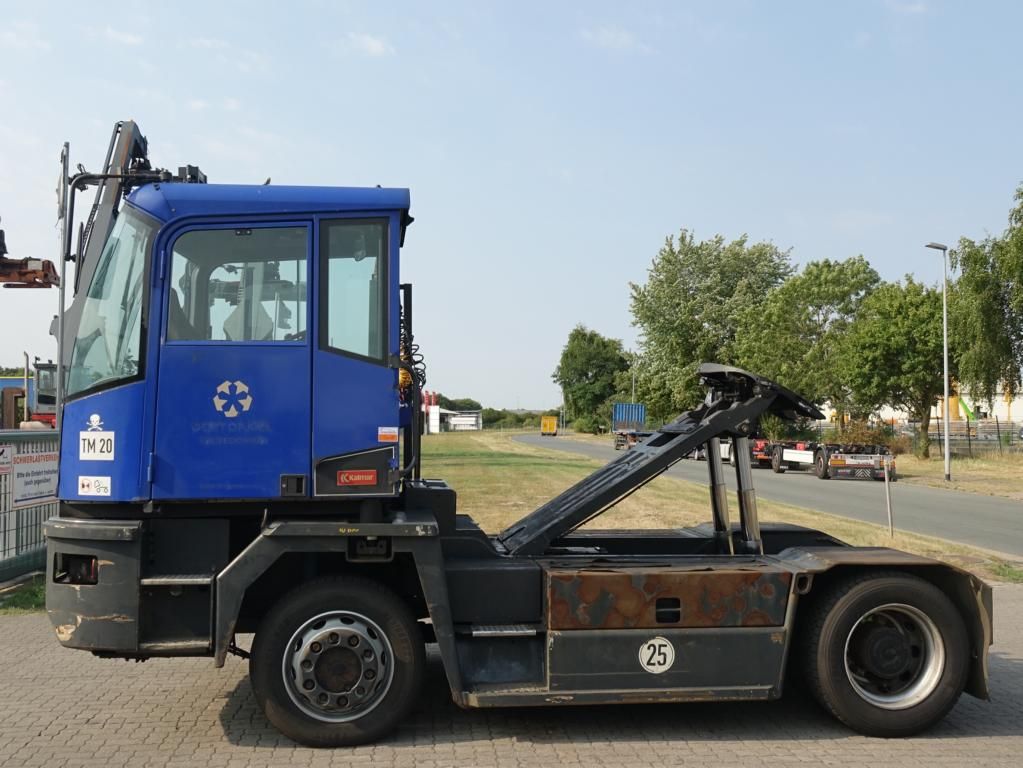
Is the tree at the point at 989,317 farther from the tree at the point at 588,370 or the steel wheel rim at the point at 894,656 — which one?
the tree at the point at 588,370

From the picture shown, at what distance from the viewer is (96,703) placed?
20.4ft

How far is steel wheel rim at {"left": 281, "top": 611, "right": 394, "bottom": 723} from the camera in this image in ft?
17.6

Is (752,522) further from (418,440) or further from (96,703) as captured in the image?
(96,703)

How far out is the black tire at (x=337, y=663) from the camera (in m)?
5.34

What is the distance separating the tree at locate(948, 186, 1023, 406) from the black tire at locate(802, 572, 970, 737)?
33.7m

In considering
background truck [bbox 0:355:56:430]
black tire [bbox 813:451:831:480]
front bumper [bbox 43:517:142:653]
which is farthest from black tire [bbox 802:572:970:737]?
black tire [bbox 813:451:831:480]

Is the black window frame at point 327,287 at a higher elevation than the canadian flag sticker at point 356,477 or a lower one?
higher

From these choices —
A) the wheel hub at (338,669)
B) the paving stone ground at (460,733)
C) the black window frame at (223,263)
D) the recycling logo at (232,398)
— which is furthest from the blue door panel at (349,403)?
the paving stone ground at (460,733)

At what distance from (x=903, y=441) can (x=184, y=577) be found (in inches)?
1878

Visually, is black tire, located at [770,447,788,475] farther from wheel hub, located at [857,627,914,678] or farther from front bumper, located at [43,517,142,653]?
front bumper, located at [43,517,142,653]

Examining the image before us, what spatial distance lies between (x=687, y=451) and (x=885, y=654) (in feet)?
5.40

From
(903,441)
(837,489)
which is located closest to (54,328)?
(837,489)

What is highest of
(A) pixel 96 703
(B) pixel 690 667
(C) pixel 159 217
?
(C) pixel 159 217

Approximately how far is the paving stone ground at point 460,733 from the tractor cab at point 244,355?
136cm
